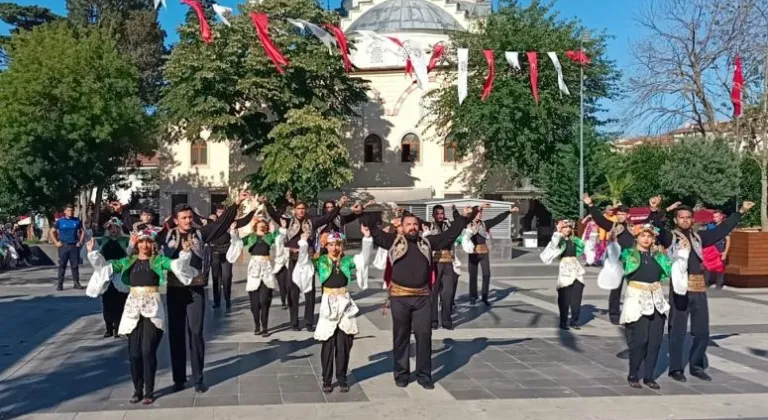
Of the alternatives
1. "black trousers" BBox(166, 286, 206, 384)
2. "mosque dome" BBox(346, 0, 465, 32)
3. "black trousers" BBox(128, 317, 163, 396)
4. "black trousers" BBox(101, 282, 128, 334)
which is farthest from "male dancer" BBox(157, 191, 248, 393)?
"mosque dome" BBox(346, 0, 465, 32)

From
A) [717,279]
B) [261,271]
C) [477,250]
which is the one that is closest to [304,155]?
[717,279]

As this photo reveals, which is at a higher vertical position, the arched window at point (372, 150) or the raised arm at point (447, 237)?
the arched window at point (372, 150)

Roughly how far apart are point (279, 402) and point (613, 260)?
143 inches

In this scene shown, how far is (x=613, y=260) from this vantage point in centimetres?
826

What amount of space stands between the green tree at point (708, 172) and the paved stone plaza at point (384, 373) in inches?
890

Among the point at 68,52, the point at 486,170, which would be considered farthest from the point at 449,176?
the point at 68,52

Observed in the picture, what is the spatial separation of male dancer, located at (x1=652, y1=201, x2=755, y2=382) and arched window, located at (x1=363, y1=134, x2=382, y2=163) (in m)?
37.5

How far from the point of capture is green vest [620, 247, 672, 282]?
26.5 feet

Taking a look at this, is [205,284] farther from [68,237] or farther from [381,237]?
[68,237]

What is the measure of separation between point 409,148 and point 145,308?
38.9 metres

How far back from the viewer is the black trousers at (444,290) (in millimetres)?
11898

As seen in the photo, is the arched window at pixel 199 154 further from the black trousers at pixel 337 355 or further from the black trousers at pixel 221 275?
the black trousers at pixel 337 355

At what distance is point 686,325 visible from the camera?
337 inches

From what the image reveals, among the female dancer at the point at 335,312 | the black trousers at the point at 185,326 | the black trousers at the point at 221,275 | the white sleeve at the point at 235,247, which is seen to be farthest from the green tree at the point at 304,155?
the black trousers at the point at 185,326
